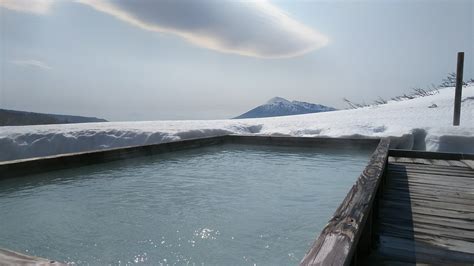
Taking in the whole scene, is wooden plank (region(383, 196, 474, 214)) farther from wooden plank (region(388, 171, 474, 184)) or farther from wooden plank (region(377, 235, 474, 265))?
wooden plank (region(388, 171, 474, 184))

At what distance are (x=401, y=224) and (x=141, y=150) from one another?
4280mm

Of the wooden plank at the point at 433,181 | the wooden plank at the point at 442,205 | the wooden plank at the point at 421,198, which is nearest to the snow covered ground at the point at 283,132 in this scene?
the wooden plank at the point at 433,181

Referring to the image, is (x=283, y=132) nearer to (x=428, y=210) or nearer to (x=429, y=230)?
(x=428, y=210)

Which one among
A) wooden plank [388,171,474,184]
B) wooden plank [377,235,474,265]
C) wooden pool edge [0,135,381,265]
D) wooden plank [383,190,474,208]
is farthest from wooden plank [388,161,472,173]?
wooden plank [377,235,474,265]

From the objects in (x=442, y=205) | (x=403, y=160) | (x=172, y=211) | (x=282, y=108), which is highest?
(x=282, y=108)

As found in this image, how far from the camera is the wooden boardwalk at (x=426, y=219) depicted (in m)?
1.52

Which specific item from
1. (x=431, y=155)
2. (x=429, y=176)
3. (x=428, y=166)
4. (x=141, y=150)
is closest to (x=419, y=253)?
(x=429, y=176)

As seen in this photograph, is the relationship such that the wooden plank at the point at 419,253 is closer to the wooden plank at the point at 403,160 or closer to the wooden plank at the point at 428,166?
the wooden plank at the point at 428,166

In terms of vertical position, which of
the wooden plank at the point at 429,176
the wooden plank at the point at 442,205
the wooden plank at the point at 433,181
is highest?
the wooden plank at the point at 429,176

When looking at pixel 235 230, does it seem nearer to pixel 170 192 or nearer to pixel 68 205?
pixel 170 192

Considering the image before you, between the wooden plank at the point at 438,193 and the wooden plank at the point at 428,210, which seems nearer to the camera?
the wooden plank at the point at 428,210

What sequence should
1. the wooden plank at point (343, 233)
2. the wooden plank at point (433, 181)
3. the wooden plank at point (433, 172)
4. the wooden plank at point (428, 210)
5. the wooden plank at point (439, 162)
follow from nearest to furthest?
the wooden plank at point (343, 233), the wooden plank at point (428, 210), the wooden plank at point (433, 181), the wooden plank at point (433, 172), the wooden plank at point (439, 162)

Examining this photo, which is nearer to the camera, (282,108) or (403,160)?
(403,160)

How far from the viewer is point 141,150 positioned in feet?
17.1
